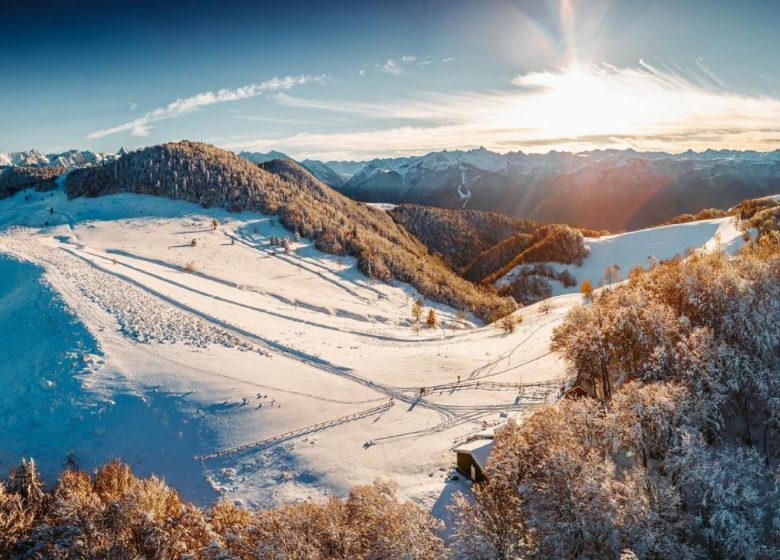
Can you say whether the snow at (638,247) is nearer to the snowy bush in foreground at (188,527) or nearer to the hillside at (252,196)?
the hillside at (252,196)

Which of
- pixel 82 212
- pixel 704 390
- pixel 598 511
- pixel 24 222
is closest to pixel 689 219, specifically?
pixel 704 390

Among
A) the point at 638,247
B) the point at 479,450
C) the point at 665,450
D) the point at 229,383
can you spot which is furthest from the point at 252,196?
the point at 665,450

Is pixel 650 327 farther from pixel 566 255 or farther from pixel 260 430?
pixel 566 255

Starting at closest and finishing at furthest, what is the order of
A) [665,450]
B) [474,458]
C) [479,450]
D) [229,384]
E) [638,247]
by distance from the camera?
[665,450]
[474,458]
[479,450]
[229,384]
[638,247]

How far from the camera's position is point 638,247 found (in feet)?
450

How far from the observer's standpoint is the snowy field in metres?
28.1

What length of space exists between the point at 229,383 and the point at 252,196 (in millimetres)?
122158

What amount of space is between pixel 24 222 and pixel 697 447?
14880 centimetres

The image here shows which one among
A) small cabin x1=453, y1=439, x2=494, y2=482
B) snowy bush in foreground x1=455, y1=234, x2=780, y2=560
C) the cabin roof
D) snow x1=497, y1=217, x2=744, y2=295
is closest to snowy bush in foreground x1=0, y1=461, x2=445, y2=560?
snowy bush in foreground x1=455, y1=234, x2=780, y2=560

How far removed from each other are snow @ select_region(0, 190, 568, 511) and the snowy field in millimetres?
122

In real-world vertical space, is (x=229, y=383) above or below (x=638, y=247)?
below

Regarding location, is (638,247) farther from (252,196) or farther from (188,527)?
(188,527)

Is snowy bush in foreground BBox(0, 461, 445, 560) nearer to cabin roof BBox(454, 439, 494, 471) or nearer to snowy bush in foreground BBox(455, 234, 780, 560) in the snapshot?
snowy bush in foreground BBox(455, 234, 780, 560)

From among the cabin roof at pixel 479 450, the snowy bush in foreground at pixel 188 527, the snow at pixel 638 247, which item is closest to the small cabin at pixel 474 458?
the cabin roof at pixel 479 450
